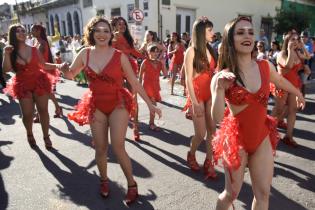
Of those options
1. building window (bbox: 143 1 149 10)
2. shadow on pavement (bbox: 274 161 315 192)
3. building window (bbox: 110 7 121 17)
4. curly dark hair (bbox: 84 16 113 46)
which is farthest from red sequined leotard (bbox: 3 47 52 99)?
building window (bbox: 110 7 121 17)

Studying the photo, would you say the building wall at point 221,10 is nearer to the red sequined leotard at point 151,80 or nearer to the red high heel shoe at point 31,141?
the red sequined leotard at point 151,80

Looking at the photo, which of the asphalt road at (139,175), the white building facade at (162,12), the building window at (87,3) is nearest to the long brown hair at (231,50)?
the asphalt road at (139,175)

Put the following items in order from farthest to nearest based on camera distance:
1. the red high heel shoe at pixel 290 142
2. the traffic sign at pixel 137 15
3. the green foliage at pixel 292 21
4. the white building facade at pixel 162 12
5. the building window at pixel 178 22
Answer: the green foliage at pixel 292 21
the building window at pixel 178 22
the white building facade at pixel 162 12
the traffic sign at pixel 137 15
the red high heel shoe at pixel 290 142

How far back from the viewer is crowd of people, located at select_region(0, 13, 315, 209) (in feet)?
8.04

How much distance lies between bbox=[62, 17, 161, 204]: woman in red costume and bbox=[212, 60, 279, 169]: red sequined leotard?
37.1 inches

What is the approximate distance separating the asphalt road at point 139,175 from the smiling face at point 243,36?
1.81 meters

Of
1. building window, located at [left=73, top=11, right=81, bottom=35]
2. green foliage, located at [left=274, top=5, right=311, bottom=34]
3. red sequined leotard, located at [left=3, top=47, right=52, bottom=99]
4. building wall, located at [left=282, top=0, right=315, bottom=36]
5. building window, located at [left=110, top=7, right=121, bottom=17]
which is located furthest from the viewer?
building wall, located at [left=282, top=0, right=315, bottom=36]

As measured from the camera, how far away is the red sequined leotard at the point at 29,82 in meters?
4.87

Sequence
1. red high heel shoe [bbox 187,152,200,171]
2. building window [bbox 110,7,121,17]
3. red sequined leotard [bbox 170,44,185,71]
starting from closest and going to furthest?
1. red high heel shoe [bbox 187,152,200,171]
2. red sequined leotard [bbox 170,44,185,71]
3. building window [bbox 110,7,121,17]

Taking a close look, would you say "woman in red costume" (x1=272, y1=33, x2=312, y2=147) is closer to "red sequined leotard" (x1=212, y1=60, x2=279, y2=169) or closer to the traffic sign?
"red sequined leotard" (x1=212, y1=60, x2=279, y2=169)

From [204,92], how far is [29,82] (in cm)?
274

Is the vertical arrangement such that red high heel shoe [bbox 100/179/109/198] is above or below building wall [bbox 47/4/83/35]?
below

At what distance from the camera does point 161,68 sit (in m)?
6.46

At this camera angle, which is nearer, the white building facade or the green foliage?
the white building facade
